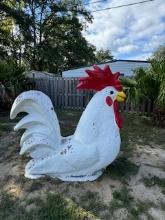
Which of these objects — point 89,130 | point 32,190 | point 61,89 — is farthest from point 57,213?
point 61,89

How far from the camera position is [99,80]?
4098mm

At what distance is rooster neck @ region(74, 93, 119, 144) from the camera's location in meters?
4.11

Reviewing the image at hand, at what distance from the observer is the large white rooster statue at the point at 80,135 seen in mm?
4074

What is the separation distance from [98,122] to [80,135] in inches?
13.6

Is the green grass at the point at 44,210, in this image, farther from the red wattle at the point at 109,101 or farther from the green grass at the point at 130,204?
the red wattle at the point at 109,101

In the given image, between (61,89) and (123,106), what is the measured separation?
12.1ft

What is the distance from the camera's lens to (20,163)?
5016 mm

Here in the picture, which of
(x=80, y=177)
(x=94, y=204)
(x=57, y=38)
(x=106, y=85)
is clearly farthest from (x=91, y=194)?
(x=57, y=38)

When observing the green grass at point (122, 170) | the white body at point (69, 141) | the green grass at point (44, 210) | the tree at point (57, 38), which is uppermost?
the tree at point (57, 38)

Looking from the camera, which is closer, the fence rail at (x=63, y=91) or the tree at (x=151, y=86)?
the tree at (x=151, y=86)

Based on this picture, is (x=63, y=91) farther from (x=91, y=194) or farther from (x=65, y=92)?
(x=91, y=194)

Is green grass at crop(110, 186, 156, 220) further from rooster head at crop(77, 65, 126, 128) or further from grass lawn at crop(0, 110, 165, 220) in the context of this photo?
rooster head at crop(77, 65, 126, 128)

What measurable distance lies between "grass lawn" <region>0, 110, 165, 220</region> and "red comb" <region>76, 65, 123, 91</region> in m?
1.44

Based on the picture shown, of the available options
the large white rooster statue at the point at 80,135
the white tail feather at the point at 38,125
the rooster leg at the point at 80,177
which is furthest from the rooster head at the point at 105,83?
the rooster leg at the point at 80,177
